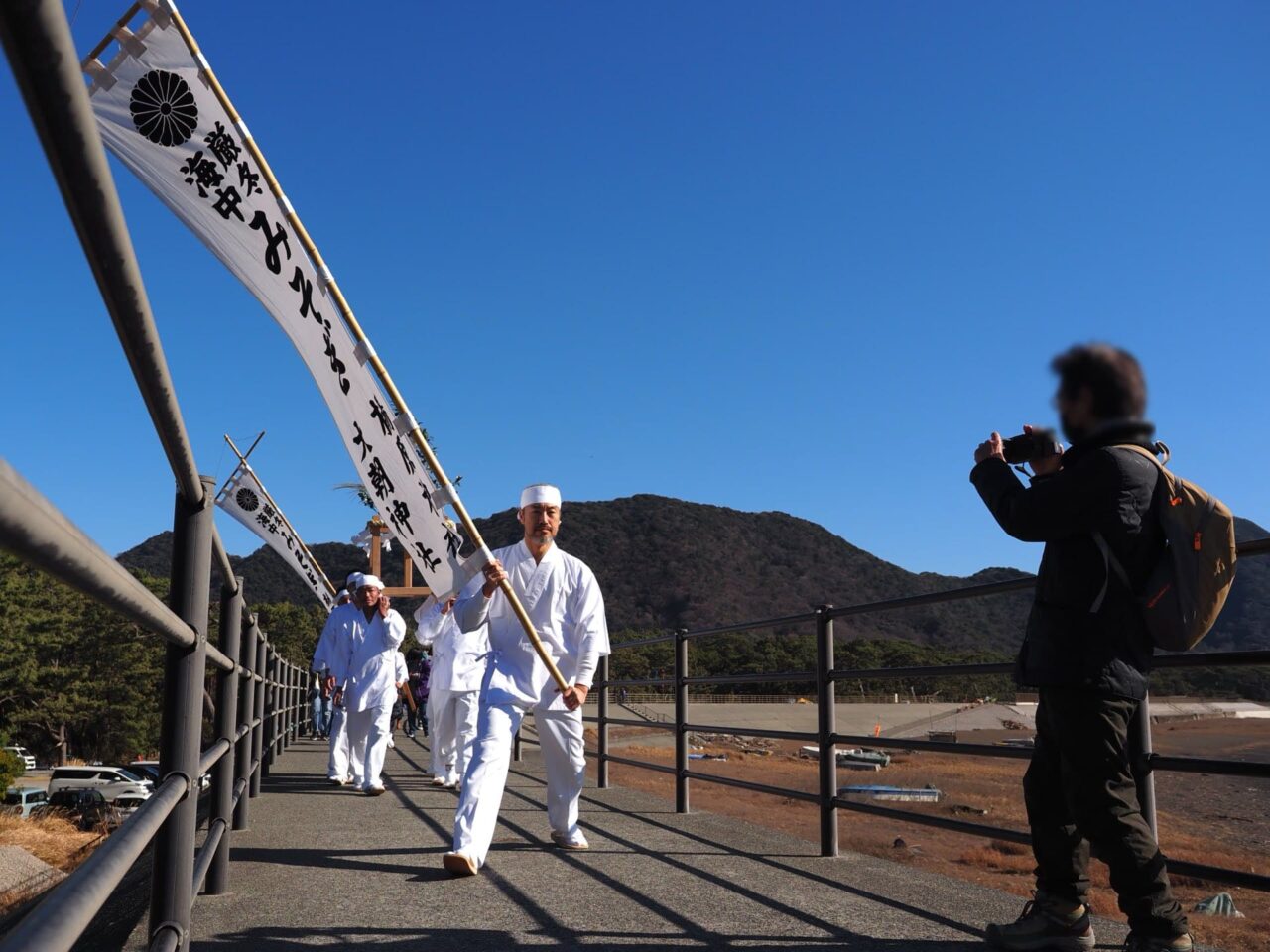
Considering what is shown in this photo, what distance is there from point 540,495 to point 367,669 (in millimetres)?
5048

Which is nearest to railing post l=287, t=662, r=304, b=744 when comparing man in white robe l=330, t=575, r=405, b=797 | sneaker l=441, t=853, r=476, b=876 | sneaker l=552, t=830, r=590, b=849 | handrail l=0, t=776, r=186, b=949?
man in white robe l=330, t=575, r=405, b=797

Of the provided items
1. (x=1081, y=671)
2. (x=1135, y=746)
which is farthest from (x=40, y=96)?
(x=1135, y=746)

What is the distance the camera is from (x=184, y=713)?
2186mm

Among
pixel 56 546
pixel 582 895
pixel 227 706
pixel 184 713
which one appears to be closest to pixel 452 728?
pixel 582 895

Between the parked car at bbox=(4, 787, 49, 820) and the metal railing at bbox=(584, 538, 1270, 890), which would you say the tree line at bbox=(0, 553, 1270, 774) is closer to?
the parked car at bbox=(4, 787, 49, 820)

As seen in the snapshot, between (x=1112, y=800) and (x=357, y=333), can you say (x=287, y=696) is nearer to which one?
(x=357, y=333)

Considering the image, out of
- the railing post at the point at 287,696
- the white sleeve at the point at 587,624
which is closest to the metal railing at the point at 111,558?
the white sleeve at the point at 587,624

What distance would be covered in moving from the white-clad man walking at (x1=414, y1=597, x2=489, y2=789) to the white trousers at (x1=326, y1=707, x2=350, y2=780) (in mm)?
789

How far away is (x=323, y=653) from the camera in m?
10.8

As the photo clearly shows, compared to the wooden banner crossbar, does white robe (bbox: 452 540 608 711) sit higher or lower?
lower

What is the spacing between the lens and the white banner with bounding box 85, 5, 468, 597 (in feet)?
14.8

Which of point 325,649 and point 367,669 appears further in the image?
point 325,649

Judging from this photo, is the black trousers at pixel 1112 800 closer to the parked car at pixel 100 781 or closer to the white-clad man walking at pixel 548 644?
the white-clad man walking at pixel 548 644

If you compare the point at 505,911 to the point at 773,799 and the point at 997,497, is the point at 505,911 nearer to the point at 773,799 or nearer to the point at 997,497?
the point at 997,497
